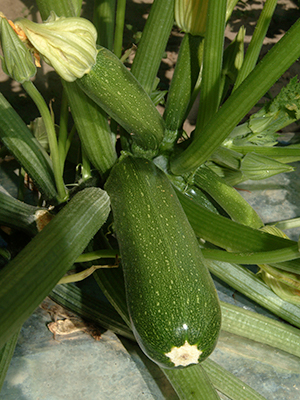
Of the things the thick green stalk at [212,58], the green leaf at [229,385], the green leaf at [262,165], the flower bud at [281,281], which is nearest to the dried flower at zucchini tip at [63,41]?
the thick green stalk at [212,58]

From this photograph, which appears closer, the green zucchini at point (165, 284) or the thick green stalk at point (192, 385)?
the green zucchini at point (165, 284)

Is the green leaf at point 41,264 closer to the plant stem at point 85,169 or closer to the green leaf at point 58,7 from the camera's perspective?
the plant stem at point 85,169

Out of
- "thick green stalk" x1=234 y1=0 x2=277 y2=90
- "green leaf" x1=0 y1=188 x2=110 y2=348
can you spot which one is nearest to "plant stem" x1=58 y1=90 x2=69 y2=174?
"green leaf" x1=0 y1=188 x2=110 y2=348

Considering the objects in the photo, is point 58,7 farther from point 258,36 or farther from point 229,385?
point 229,385

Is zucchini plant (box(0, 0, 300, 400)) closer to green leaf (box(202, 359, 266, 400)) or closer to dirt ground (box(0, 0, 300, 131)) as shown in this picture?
green leaf (box(202, 359, 266, 400))

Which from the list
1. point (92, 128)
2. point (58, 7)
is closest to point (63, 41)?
point (58, 7)

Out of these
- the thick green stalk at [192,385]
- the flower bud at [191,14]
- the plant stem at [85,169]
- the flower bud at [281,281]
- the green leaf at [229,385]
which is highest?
the flower bud at [191,14]

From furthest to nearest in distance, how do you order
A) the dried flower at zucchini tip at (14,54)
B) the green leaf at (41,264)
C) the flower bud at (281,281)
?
the flower bud at (281,281)
the dried flower at zucchini tip at (14,54)
the green leaf at (41,264)
